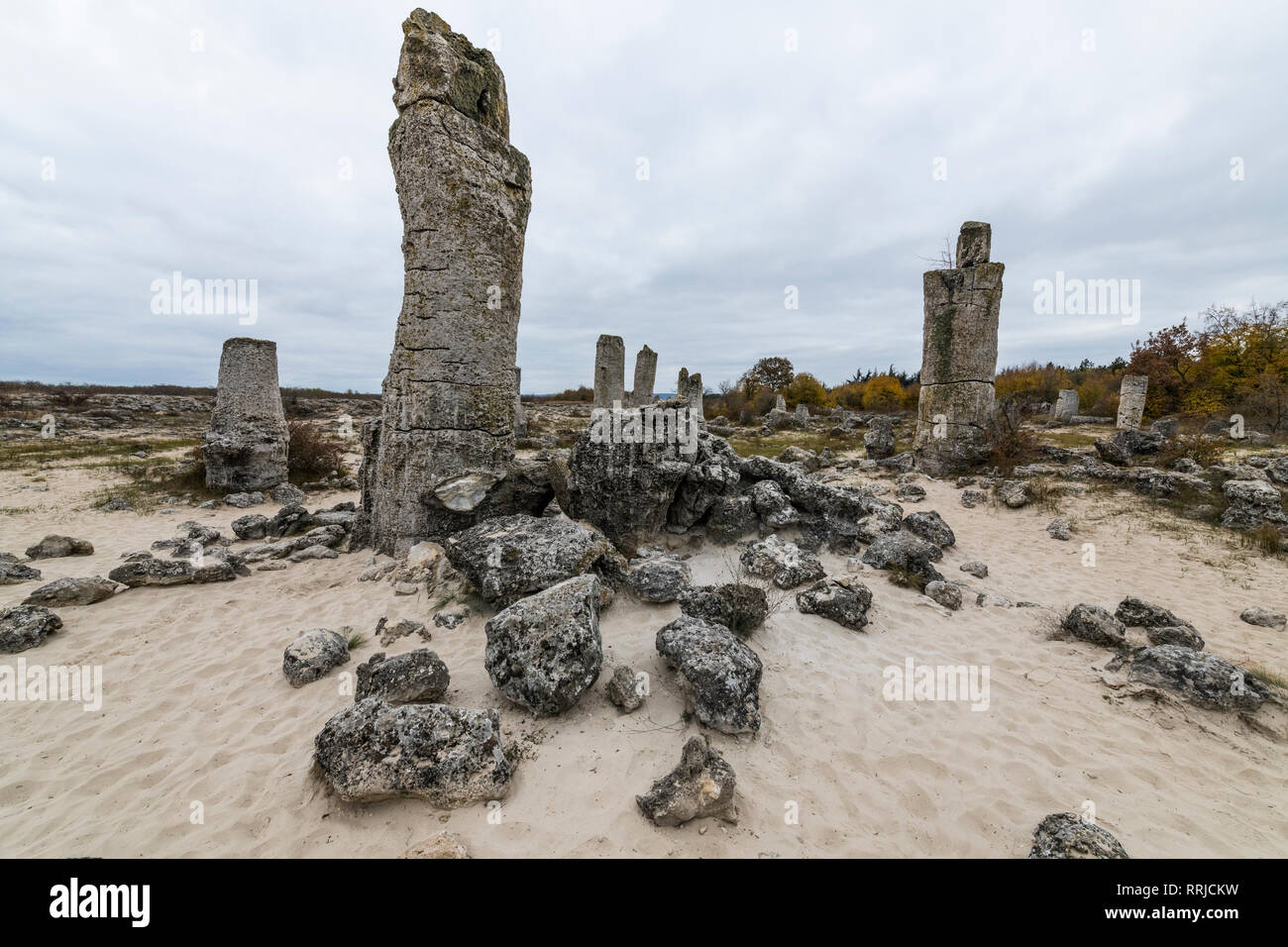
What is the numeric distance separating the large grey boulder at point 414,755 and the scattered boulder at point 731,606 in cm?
194

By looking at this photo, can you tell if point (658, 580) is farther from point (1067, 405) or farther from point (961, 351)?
point (1067, 405)

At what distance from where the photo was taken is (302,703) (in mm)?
3400

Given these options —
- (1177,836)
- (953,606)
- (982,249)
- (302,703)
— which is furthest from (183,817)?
(982,249)

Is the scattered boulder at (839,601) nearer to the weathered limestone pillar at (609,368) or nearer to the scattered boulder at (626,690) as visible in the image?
the scattered boulder at (626,690)

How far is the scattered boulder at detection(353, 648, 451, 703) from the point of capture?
3240mm

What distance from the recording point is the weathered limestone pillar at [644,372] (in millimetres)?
17531

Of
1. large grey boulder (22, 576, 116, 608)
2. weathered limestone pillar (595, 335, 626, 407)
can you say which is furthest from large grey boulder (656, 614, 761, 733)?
weathered limestone pillar (595, 335, 626, 407)

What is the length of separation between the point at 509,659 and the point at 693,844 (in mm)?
1535

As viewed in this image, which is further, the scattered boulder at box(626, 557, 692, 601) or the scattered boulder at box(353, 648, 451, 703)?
the scattered boulder at box(626, 557, 692, 601)

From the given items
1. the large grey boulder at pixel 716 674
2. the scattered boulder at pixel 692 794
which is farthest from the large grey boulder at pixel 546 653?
the scattered boulder at pixel 692 794

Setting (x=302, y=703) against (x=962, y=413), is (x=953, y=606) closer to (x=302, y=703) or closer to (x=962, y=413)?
(x=302, y=703)

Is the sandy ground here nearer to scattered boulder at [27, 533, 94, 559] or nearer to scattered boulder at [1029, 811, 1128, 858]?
scattered boulder at [1029, 811, 1128, 858]

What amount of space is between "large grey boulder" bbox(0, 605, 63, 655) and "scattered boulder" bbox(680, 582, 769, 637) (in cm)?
523

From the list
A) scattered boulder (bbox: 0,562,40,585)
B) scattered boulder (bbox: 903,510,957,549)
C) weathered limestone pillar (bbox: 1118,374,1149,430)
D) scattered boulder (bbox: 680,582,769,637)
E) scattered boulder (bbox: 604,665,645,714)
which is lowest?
scattered boulder (bbox: 604,665,645,714)
